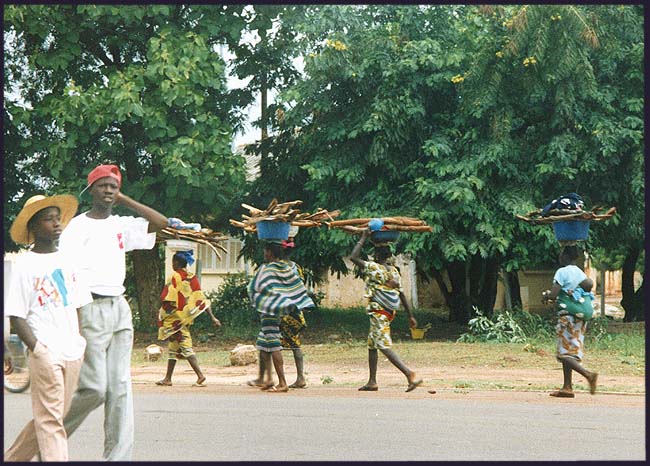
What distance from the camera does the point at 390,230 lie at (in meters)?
11.0

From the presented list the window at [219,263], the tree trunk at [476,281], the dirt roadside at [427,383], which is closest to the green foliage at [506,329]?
the tree trunk at [476,281]

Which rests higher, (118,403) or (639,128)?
(639,128)

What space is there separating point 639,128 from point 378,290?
9.40m

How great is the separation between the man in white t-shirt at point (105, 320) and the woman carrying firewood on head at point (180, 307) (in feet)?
18.3

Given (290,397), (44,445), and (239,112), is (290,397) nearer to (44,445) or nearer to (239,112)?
(44,445)

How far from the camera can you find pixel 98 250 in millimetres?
6473

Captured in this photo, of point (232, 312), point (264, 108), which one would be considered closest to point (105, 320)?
point (264, 108)

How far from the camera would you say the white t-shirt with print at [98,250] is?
6.42 metres

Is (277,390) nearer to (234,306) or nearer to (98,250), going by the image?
(98,250)

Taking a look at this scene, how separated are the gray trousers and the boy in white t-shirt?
0.15 m

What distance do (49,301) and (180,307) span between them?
6415 millimetres

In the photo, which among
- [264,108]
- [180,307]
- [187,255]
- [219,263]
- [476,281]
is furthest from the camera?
[219,263]

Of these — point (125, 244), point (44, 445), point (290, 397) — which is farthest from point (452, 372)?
point (44, 445)

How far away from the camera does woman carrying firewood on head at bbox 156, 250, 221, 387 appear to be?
1228cm
